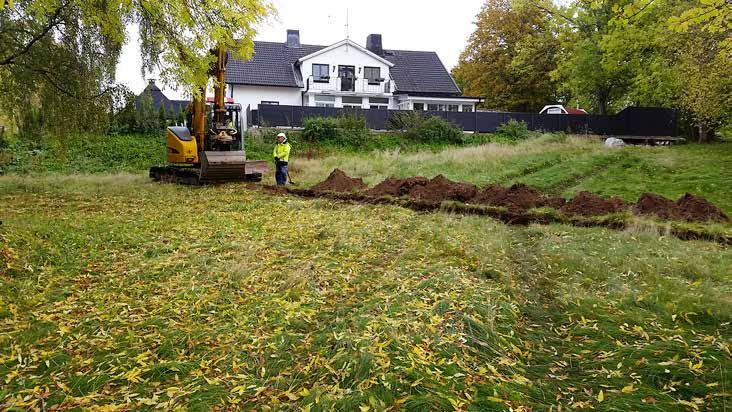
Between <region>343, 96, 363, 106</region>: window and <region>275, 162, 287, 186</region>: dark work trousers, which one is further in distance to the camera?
<region>343, 96, 363, 106</region>: window

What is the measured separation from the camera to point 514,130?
26375 millimetres

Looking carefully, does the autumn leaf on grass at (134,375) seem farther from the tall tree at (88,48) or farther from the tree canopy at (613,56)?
the tall tree at (88,48)

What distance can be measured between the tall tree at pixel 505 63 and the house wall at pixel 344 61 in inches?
352

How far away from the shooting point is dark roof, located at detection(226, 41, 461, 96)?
1284 inches

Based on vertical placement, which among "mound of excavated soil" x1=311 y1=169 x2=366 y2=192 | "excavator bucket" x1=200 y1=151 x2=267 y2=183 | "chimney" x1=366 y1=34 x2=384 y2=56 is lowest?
"mound of excavated soil" x1=311 y1=169 x2=366 y2=192

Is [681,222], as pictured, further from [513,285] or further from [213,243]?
[213,243]

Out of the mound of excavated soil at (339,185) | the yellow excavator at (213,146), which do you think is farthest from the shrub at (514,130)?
the yellow excavator at (213,146)

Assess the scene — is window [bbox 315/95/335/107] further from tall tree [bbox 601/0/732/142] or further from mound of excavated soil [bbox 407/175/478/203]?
mound of excavated soil [bbox 407/175/478/203]

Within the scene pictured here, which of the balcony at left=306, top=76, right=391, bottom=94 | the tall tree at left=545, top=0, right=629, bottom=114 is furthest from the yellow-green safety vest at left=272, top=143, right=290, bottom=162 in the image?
the balcony at left=306, top=76, right=391, bottom=94

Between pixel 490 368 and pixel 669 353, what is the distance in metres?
1.45

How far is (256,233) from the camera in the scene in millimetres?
7746

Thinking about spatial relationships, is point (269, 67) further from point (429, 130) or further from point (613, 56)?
point (613, 56)

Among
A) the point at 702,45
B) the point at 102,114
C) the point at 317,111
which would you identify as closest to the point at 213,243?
the point at 102,114

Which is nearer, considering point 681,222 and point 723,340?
point 723,340
